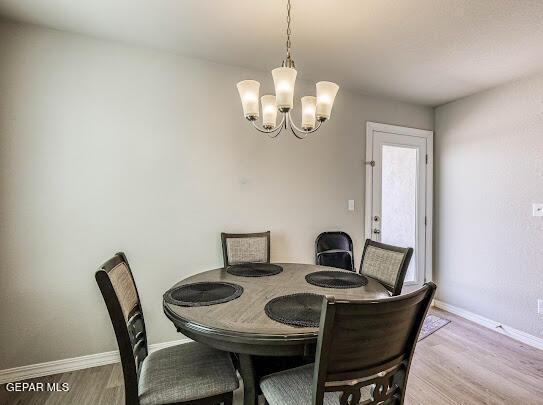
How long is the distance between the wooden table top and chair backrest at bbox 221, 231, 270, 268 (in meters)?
0.42

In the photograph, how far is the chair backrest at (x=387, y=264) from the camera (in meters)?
1.76

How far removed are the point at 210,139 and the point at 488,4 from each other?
2.07 meters

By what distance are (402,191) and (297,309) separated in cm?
263

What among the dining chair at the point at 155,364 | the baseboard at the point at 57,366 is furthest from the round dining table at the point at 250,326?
the baseboard at the point at 57,366

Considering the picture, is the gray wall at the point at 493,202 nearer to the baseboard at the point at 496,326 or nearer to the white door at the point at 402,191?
the baseboard at the point at 496,326

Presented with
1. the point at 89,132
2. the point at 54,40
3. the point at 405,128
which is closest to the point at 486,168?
the point at 405,128

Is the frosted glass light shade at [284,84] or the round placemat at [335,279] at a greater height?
the frosted glass light shade at [284,84]

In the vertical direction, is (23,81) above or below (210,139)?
above

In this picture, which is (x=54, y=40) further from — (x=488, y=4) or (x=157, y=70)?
(x=488, y=4)

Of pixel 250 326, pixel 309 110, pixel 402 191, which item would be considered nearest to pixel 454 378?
pixel 250 326

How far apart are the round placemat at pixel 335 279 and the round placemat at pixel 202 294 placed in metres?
0.45

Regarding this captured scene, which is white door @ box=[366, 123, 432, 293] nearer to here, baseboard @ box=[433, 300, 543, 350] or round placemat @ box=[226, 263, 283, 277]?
baseboard @ box=[433, 300, 543, 350]

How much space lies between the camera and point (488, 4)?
1722 millimetres

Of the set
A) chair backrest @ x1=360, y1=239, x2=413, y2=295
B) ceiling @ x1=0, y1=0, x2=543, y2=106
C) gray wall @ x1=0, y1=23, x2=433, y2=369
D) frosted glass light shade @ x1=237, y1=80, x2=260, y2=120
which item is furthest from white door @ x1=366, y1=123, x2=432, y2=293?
frosted glass light shade @ x1=237, y1=80, x2=260, y2=120
